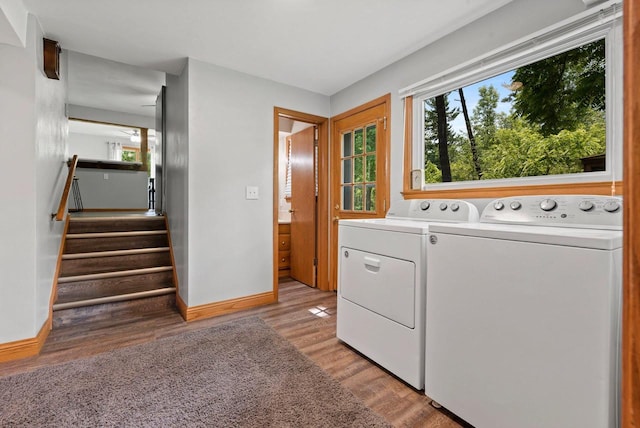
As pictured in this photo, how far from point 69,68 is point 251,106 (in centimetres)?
242

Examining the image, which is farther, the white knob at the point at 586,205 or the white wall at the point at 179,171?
the white wall at the point at 179,171

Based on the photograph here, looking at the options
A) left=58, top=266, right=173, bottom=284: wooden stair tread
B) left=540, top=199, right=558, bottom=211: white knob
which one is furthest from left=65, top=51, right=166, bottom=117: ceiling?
left=540, top=199, right=558, bottom=211: white knob

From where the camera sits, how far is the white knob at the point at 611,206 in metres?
1.23

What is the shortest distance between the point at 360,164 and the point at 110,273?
2.69m

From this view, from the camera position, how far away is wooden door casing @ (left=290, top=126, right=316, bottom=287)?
3562mm

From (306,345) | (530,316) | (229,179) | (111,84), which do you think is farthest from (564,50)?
(111,84)

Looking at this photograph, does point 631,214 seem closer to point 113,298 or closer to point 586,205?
point 586,205

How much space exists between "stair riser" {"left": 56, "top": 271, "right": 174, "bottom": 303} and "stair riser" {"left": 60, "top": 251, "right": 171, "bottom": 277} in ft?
0.63

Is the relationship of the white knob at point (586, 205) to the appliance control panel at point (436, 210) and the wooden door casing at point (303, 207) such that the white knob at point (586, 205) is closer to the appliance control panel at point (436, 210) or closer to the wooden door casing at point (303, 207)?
the appliance control panel at point (436, 210)

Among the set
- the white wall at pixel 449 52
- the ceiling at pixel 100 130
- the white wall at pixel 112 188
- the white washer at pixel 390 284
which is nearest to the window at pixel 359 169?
the white wall at pixel 449 52

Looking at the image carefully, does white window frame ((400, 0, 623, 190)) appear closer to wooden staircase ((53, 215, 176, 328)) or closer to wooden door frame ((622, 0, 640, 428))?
wooden door frame ((622, 0, 640, 428))

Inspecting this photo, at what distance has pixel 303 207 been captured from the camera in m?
3.76

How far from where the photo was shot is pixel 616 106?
4.74ft

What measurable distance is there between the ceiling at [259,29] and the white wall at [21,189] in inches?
15.6
